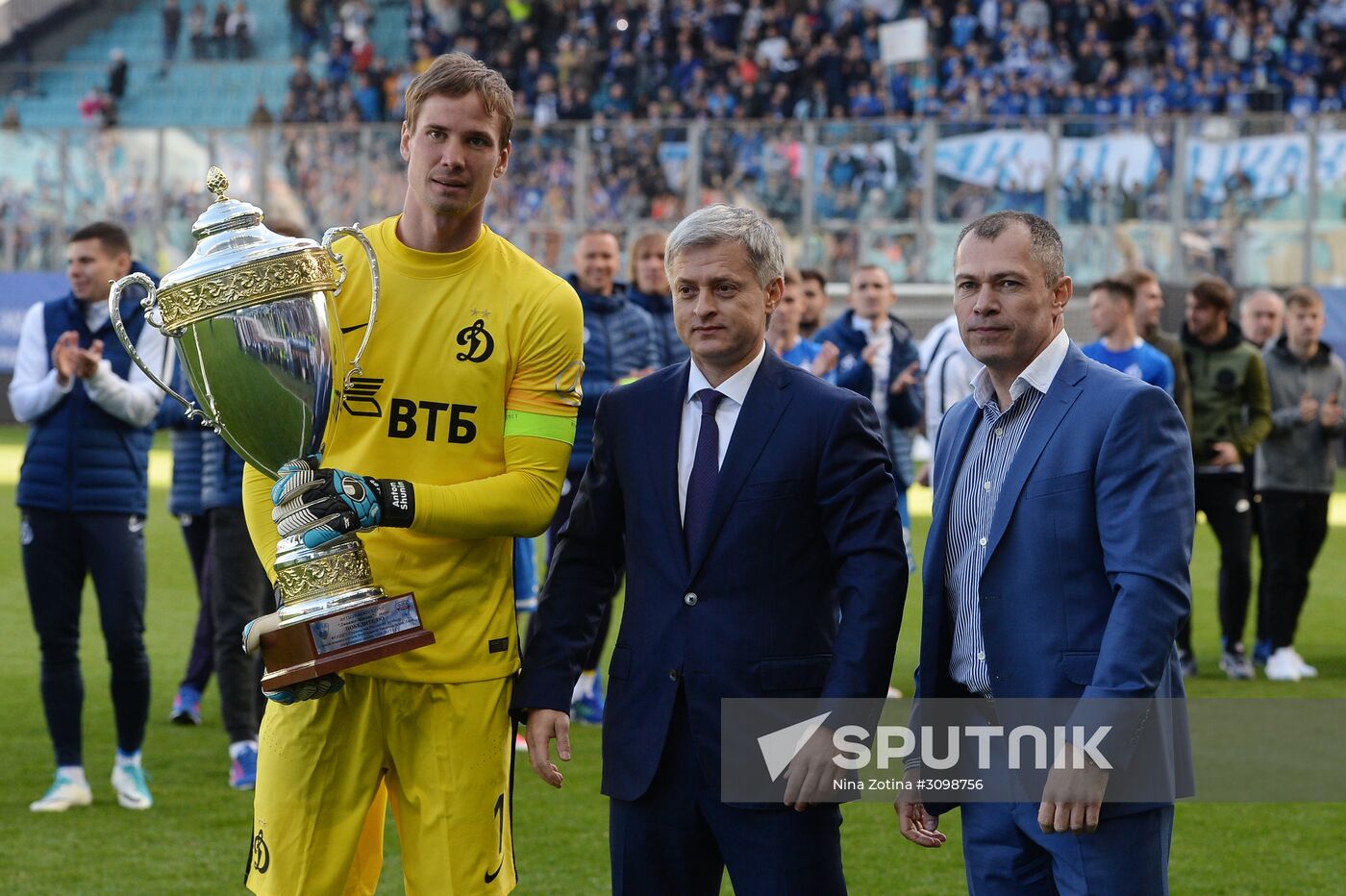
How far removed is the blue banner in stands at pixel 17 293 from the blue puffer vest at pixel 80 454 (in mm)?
17046

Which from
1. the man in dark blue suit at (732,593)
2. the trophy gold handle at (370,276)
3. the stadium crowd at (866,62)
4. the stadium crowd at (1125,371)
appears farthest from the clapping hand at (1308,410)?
the stadium crowd at (866,62)

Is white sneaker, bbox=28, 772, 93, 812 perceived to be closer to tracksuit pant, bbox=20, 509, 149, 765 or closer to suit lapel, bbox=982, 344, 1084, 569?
tracksuit pant, bbox=20, 509, 149, 765

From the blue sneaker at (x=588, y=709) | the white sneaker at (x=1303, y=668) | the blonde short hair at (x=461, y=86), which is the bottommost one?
the white sneaker at (x=1303, y=668)

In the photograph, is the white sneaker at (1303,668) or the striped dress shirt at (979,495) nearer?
the striped dress shirt at (979,495)

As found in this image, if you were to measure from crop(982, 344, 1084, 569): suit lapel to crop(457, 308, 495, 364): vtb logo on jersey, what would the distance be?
101cm

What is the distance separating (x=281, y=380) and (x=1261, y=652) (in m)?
7.37

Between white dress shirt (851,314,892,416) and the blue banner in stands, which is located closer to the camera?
white dress shirt (851,314,892,416)

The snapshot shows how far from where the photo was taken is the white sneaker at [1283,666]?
844 centimetres

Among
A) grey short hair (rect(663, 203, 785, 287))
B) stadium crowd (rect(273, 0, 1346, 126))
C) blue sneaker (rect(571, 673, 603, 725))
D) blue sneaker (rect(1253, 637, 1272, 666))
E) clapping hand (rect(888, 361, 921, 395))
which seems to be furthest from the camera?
stadium crowd (rect(273, 0, 1346, 126))

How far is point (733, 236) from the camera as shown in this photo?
9.98 ft

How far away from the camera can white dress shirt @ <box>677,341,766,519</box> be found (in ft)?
10.3

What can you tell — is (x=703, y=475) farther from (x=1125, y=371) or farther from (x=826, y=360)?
(x=826, y=360)

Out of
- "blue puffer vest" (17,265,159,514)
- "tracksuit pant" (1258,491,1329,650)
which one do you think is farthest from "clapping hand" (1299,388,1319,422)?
"blue puffer vest" (17,265,159,514)

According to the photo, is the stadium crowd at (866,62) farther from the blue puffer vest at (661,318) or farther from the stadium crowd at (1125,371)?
the blue puffer vest at (661,318)
